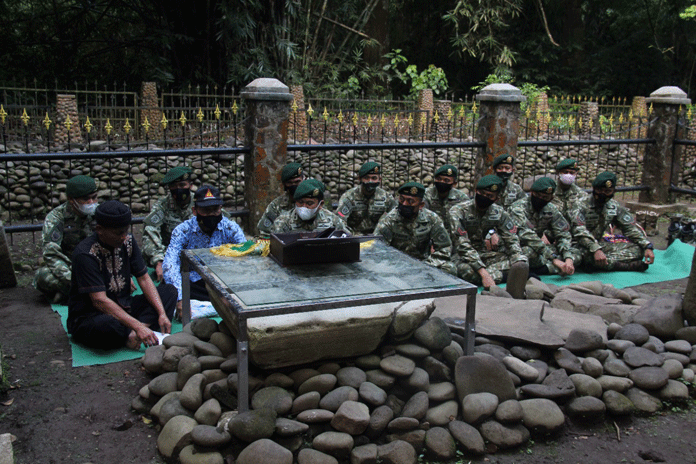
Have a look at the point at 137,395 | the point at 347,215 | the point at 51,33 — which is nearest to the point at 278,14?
the point at 51,33

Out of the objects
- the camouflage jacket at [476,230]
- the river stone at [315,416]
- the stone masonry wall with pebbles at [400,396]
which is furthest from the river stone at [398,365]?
the camouflage jacket at [476,230]

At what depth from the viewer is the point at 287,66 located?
51.4 feet

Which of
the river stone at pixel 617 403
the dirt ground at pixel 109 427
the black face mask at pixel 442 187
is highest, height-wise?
the black face mask at pixel 442 187

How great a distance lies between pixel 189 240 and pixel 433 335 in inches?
101

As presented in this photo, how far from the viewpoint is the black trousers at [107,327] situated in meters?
4.62

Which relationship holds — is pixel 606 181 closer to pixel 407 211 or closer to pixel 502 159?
pixel 502 159

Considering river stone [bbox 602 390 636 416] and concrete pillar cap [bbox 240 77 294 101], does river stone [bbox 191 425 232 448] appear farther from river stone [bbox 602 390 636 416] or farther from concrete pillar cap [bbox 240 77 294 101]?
concrete pillar cap [bbox 240 77 294 101]

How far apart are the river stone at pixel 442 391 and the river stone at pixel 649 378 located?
125 centimetres

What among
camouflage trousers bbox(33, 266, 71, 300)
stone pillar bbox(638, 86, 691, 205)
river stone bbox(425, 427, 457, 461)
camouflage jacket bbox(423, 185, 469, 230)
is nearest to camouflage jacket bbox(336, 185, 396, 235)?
camouflage jacket bbox(423, 185, 469, 230)

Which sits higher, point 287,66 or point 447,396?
point 287,66

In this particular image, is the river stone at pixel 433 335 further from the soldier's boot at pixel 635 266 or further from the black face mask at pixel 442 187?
the soldier's boot at pixel 635 266

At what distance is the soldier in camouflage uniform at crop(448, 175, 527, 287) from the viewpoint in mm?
6488

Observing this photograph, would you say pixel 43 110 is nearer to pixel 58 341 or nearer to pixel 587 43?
pixel 58 341

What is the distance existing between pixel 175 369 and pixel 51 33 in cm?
1376
